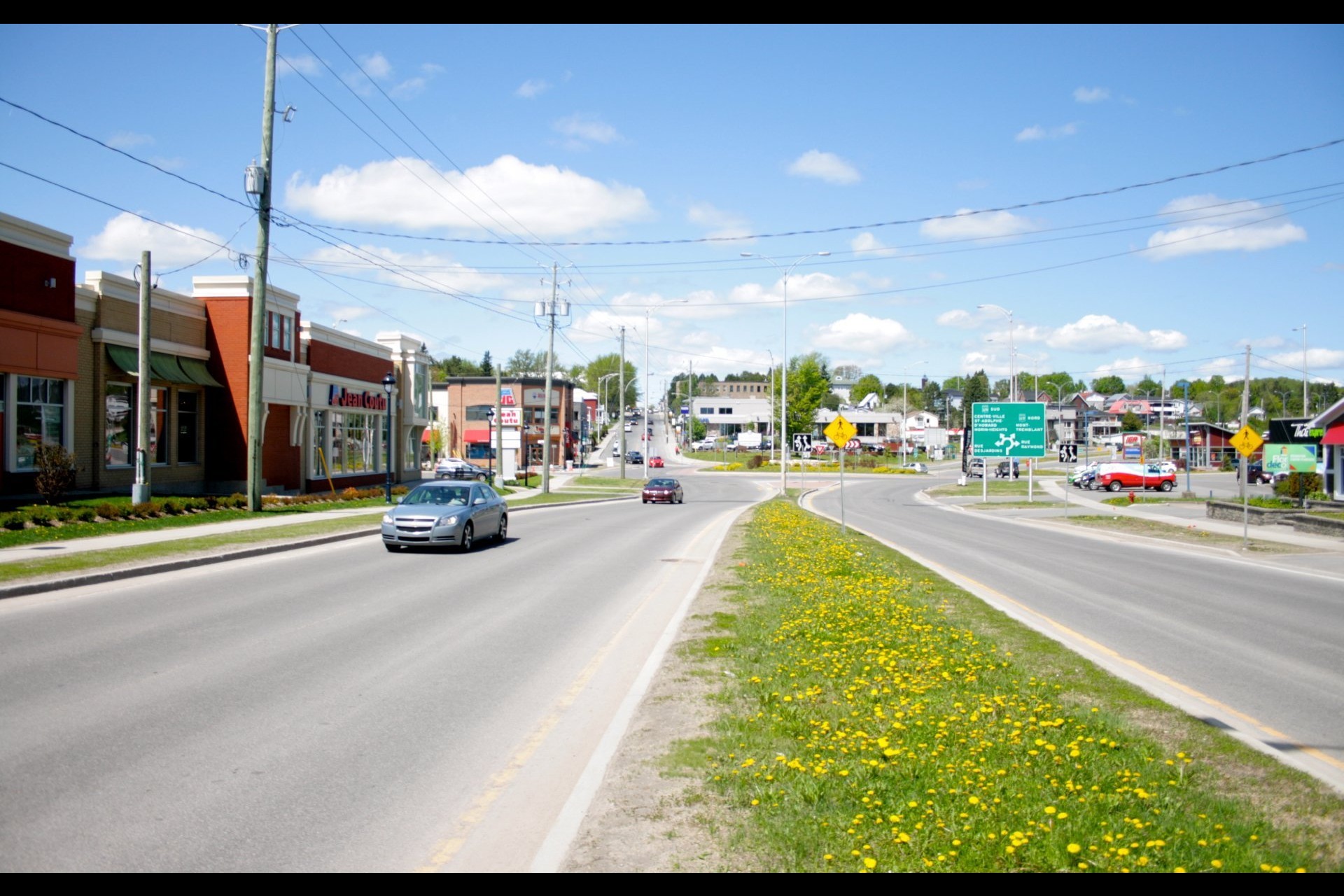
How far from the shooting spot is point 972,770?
18.5 feet

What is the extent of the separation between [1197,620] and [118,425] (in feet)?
95.0

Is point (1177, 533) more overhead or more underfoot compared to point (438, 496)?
more underfoot

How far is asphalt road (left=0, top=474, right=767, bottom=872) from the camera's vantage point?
16.3 feet

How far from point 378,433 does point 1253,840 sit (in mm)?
48318

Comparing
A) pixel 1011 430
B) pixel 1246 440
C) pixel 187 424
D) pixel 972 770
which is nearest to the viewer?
pixel 972 770

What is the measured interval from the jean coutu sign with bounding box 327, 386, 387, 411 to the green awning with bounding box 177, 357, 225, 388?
8362mm

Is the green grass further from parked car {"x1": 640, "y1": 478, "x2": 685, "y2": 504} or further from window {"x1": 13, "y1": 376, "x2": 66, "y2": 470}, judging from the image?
parked car {"x1": 640, "y1": 478, "x2": 685, "y2": 504}

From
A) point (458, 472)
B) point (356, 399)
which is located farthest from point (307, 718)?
point (458, 472)

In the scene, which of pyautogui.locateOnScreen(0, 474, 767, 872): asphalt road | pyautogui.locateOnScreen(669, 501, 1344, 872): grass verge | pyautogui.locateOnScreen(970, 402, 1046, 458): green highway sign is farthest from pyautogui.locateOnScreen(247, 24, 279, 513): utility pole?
pyautogui.locateOnScreen(970, 402, 1046, 458): green highway sign

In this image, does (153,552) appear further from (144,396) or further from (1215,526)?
(1215,526)
